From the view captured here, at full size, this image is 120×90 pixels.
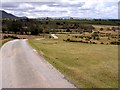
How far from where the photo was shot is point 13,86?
731 inches

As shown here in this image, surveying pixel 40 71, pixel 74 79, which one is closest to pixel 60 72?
pixel 40 71

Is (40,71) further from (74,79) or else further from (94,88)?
(94,88)

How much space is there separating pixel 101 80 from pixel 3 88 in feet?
25.4

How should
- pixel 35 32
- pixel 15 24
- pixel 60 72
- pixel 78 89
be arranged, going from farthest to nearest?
pixel 15 24 → pixel 35 32 → pixel 60 72 → pixel 78 89

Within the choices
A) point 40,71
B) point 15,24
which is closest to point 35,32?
point 15,24

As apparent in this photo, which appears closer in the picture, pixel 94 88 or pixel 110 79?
pixel 94 88

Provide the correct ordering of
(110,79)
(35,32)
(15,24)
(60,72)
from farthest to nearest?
1. (15,24)
2. (35,32)
3. (60,72)
4. (110,79)

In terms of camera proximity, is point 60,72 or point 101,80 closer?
point 101,80

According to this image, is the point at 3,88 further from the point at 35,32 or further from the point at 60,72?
the point at 35,32

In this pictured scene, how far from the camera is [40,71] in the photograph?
24438mm

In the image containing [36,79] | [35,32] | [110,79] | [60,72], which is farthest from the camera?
[35,32]

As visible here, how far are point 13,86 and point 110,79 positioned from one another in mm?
8101

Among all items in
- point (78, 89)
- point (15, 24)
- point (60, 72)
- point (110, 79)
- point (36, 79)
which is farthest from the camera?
point (15, 24)

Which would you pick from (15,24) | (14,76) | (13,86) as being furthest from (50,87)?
(15,24)
